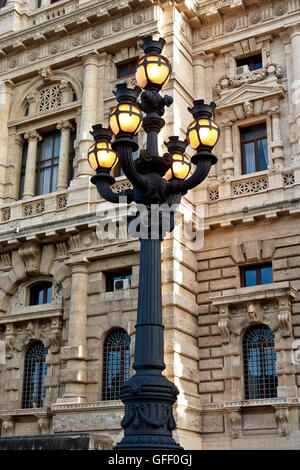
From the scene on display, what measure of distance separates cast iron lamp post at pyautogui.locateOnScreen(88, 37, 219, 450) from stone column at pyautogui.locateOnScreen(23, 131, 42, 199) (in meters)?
12.9

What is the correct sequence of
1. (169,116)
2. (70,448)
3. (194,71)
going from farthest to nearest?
(194,71)
(169,116)
(70,448)

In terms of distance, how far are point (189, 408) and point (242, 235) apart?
18.7 feet

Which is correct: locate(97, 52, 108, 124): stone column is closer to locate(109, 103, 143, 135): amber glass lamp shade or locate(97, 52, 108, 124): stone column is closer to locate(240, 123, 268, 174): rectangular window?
locate(240, 123, 268, 174): rectangular window

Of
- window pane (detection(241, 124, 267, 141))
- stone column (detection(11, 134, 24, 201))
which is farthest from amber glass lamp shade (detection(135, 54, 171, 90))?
stone column (detection(11, 134, 24, 201))

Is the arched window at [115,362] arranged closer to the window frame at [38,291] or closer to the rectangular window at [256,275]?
the window frame at [38,291]

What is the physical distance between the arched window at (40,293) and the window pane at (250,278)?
6.67 meters

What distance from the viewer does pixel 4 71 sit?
2691cm

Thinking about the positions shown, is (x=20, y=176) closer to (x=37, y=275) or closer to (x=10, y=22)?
(x=37, y=275)

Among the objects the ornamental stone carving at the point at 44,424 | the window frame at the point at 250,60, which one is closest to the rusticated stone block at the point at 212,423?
the ornamental stone carving at the point at 44,424

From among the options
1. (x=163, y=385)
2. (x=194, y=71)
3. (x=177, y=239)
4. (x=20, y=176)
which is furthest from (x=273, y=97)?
(x=163, y=385)

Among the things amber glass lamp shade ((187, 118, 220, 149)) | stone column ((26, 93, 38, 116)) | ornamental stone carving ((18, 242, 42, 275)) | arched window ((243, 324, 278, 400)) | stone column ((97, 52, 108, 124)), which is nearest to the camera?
amber glass lamp shade ((187, 118, 220, 149))

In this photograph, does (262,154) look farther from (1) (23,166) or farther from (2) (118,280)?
(1) (23,166)

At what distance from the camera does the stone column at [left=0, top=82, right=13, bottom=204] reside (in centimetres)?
2538

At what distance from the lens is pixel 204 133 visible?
37.7 ft
